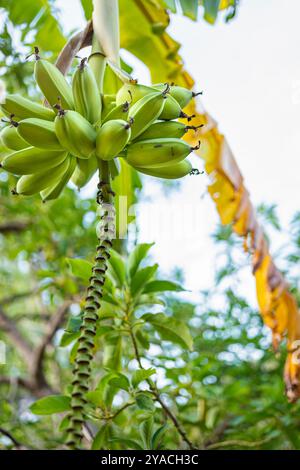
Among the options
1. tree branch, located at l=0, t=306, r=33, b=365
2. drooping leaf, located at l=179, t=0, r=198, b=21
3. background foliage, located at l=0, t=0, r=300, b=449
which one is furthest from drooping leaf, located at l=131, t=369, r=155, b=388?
tree branch, located at l=0, t=306, r=33, b=365

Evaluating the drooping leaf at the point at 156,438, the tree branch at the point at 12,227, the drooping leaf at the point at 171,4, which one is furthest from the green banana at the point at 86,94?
the tree branch at the point at 12,227

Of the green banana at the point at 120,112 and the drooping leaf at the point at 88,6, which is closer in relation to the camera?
the green banana at the point at 120,112

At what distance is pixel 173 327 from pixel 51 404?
0.99ft

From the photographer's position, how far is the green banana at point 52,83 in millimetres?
727

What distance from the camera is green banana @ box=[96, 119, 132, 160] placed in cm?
64

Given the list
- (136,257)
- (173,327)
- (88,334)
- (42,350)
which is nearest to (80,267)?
(136,257)

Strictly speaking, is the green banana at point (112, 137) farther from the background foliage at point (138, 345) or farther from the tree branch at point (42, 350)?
the tree branch at point (42, 350)

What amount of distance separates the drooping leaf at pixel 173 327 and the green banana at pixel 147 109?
20.2 inches

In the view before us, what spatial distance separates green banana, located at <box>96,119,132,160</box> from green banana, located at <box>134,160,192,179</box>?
107 millimetres

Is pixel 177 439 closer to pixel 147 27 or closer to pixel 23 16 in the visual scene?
pixel 147 27

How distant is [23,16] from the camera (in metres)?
1.50

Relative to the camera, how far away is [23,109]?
2.38 ft

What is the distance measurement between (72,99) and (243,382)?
1476 millimetres

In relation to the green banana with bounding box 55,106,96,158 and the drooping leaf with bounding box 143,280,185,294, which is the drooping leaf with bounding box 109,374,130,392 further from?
the green banana with bounding box 55,106,96,158
